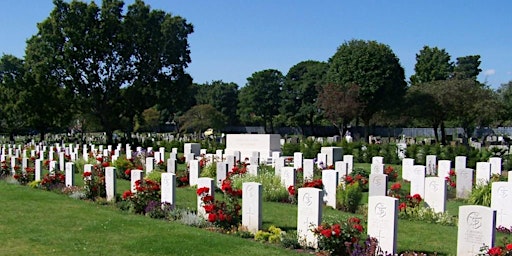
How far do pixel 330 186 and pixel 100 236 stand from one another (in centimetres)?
623

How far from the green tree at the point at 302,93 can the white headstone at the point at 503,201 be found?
172 feet

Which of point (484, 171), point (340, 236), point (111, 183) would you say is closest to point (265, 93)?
point (484, 171)

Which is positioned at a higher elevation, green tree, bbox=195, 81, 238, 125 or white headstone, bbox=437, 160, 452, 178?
green tree, bbox=195, 81, 238, 125

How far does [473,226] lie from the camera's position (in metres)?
7.34

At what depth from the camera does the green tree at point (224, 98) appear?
265 feet

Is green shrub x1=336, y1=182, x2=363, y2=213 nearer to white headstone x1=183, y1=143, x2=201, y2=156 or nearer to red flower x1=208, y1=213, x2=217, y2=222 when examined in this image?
red flower x1=208, y1=213, x2=217, y2=222

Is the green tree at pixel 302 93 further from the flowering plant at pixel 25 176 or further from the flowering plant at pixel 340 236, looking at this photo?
the flowering plant at pixel 340 236

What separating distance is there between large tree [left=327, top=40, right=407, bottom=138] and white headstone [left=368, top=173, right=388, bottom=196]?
33.0 meters

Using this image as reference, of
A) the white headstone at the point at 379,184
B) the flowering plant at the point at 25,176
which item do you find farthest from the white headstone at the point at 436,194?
the flowering plant at the point at 25,176

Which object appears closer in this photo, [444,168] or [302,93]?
[444,168]

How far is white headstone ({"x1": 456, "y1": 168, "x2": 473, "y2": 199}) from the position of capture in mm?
14880

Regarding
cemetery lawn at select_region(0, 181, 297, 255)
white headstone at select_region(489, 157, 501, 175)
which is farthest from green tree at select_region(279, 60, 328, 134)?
cemetery lawn at select_region(0, 181, 297, 255)

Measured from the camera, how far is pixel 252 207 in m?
10.1

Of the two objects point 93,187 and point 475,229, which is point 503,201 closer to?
point 475,229
